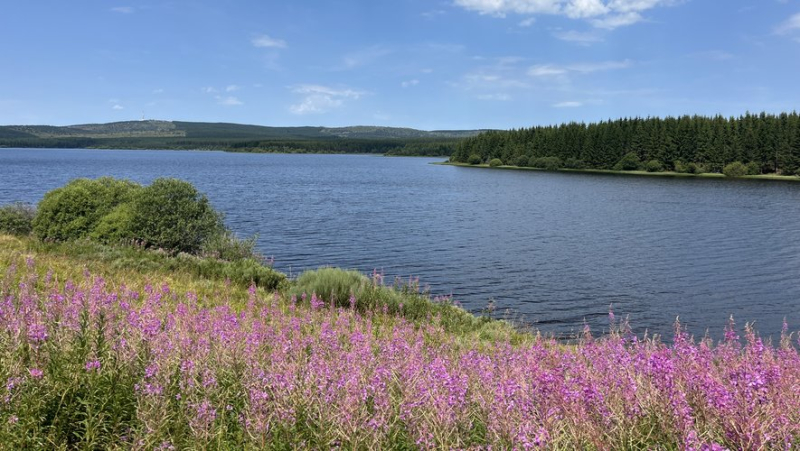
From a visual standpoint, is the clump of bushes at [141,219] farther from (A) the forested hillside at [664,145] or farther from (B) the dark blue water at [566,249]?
(A) the forested hillside at [664,145]

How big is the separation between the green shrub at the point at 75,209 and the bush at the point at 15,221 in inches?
73.3

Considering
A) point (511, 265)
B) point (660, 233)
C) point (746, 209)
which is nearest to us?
point (511, 265)

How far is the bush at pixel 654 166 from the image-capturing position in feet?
452

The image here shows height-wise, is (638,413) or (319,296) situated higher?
(638,413)

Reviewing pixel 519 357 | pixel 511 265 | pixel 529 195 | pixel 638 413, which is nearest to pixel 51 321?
pixel 519 357

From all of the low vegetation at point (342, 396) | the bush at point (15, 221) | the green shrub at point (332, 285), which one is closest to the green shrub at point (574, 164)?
the bush at point (15, 221)

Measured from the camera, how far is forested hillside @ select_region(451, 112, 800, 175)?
12462 cm

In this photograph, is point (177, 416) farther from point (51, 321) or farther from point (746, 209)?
point (746, 209)

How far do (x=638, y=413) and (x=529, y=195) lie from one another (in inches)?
2933

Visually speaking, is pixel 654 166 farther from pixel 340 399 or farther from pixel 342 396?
pixel 340 399

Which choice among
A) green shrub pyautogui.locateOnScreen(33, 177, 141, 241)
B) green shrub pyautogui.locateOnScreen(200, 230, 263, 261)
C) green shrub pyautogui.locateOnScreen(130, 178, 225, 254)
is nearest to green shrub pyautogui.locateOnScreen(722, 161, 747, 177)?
green shrub pyautogui.locateOnScreen(200, 230, 263, 261)

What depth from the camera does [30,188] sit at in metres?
73.3

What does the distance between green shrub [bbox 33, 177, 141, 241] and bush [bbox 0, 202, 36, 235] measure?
6.11 feet

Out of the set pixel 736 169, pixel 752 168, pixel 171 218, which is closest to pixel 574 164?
pixel 736 169
